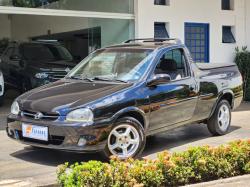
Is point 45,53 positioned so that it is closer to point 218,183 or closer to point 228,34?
point 228,34

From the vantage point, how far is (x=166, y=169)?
5762 mm

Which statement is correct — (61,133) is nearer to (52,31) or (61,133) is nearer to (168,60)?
(168,60)

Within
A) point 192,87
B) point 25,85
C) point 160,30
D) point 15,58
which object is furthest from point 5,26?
point 192,87

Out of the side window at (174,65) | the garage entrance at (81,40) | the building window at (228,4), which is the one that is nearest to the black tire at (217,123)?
the side window at (174,65)

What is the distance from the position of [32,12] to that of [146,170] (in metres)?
7.50

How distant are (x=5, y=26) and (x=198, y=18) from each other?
10.6 m

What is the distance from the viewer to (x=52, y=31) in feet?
59.9

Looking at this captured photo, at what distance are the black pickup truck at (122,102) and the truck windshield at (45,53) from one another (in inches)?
227

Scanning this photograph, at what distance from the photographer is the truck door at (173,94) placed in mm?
7547

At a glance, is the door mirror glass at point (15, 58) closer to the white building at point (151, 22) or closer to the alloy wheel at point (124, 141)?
the white building at point (151, 22)

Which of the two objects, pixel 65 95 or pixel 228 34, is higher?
pixel 228 34

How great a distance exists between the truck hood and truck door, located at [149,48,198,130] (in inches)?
23.4

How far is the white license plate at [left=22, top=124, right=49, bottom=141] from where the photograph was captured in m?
6.74

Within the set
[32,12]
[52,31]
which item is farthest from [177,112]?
[52,31]
